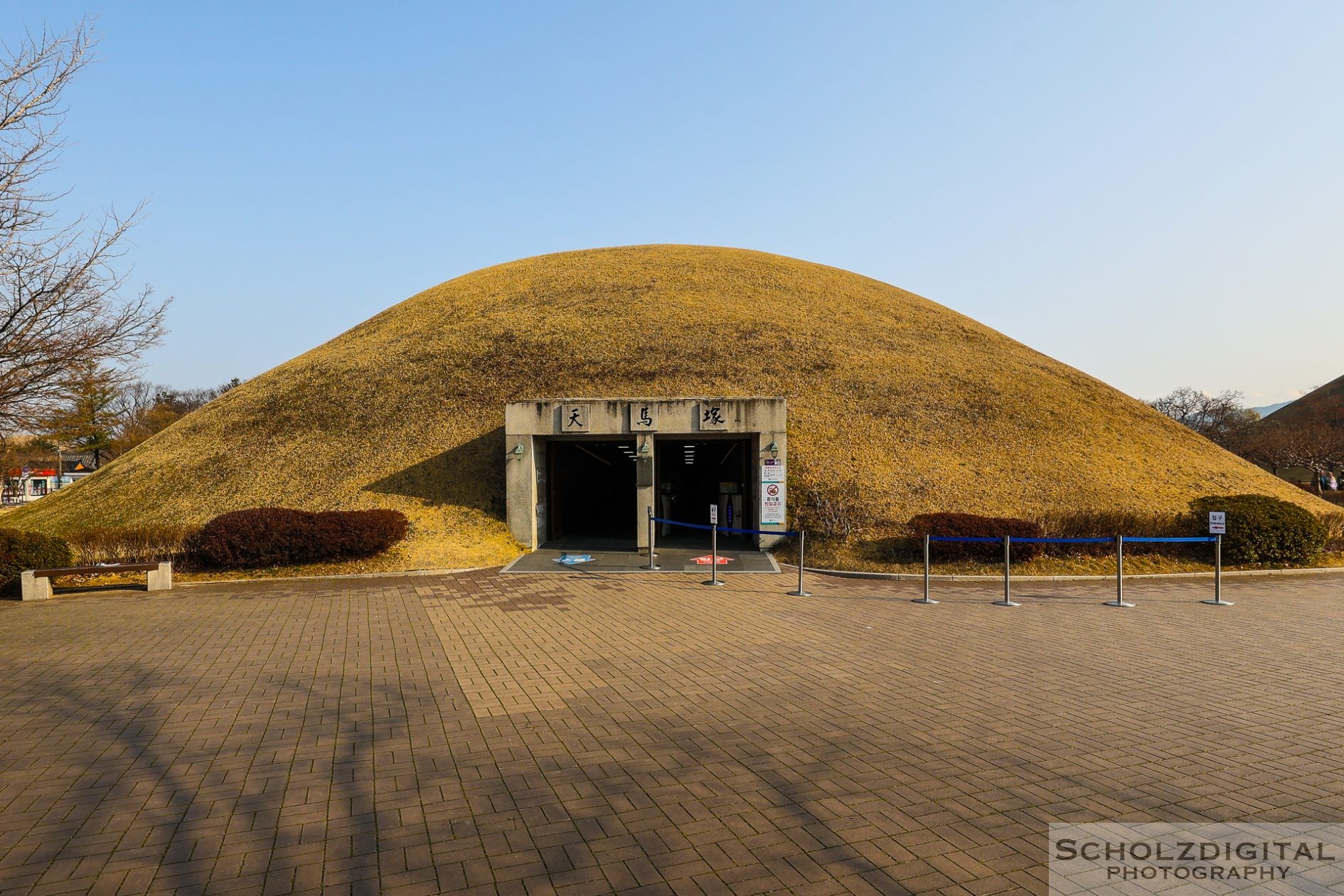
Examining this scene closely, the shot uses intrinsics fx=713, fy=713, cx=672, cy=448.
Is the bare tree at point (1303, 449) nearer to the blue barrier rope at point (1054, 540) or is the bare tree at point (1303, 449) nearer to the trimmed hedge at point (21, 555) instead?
the blue barrier rope at point (1054, 540)

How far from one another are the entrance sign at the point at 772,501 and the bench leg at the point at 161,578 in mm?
14011

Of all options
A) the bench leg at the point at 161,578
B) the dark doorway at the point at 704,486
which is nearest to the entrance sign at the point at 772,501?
the dark doorway at the point at 704,486

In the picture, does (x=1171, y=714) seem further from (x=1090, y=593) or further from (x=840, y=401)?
(x=840, y=401)

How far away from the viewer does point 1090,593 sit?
14.2m

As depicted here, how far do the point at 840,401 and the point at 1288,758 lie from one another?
69.1ft

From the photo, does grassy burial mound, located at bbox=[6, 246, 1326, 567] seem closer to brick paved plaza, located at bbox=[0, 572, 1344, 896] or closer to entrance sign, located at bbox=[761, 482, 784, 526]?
entrance sign, located at bbox=[761, 482, 784, 526]

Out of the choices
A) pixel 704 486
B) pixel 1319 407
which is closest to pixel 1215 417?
pixel 1319 407

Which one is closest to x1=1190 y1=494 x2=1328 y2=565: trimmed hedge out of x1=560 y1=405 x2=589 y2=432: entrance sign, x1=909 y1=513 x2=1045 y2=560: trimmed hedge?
x1=909 y1=513 x2=1045 y2=560: trimmed hedge

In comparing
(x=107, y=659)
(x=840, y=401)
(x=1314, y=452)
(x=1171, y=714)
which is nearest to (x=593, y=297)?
(x=840, y=401)

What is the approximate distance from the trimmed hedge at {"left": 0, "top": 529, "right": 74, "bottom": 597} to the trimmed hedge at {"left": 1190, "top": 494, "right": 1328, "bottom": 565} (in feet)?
83.5

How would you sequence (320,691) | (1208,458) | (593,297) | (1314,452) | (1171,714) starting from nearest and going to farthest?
(1171,714), (320,691), (1208,458), (593,297), (1314,452)

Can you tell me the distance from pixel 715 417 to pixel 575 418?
397 centimetres

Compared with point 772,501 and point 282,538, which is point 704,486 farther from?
point 282,538

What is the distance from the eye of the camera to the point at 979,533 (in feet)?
55.4
